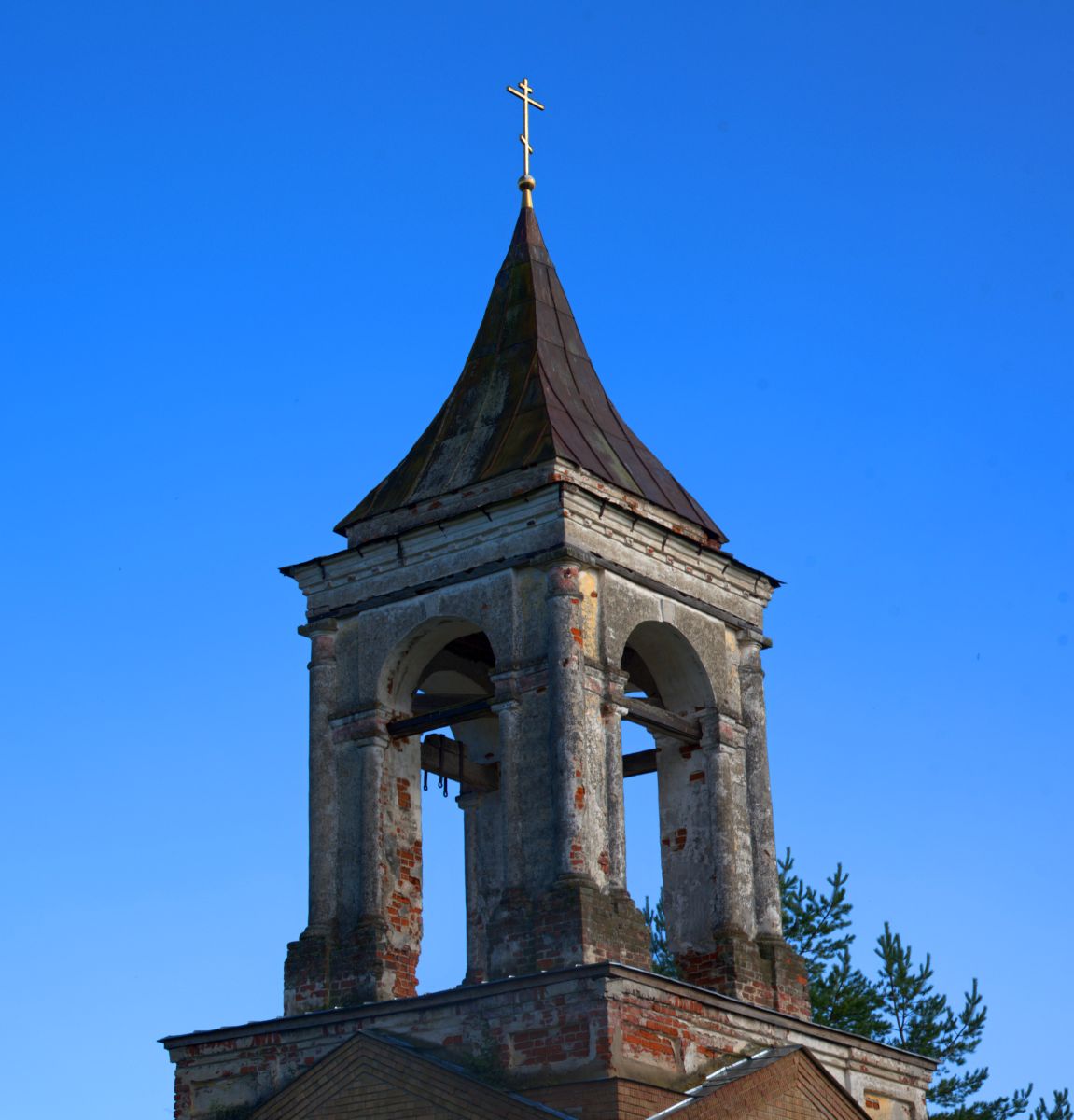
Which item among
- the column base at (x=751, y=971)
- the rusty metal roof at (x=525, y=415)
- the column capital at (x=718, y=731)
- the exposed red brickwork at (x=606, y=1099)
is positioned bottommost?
the exposed red brickwork at (x=606, y=1099)

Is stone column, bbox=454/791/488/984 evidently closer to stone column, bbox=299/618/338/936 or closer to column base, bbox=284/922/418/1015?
column base, bbox=284/922/418/1015

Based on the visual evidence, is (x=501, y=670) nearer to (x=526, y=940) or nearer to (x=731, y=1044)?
(x=526, y=940)

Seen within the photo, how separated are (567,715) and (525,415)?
319 cm

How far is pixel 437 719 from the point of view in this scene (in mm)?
18516

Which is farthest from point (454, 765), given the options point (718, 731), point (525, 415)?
point (525, 415)

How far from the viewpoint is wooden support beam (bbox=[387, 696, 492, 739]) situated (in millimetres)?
18484

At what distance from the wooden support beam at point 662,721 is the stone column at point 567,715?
832 millimetres

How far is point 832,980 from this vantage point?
28.6m

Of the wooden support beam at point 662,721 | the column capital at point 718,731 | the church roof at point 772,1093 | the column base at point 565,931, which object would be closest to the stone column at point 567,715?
the column base at point 565,931

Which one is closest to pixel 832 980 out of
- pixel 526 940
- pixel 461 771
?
pixel 461 771

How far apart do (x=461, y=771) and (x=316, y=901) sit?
6.24ft

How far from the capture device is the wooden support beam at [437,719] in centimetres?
1848

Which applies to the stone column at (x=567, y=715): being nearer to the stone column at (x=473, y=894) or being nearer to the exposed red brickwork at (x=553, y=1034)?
the exposed red brickwork at (x=553, y=1034)

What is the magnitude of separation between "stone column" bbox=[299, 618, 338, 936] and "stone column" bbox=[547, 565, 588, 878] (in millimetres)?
2256
